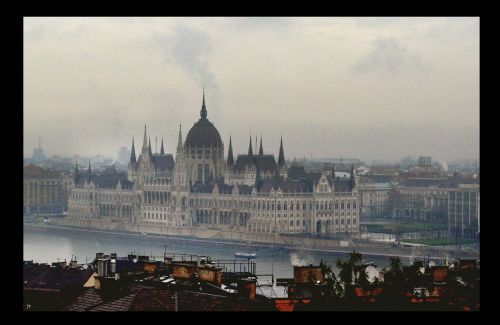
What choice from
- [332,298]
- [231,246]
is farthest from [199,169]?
[332,298]

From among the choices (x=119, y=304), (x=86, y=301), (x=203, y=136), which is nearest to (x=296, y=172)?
(x=203, y=136)

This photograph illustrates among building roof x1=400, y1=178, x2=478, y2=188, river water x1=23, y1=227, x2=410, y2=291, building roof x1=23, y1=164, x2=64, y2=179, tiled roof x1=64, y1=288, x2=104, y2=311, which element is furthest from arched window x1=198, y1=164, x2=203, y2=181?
tiled roof x1=64, y1=288, x2=104, y2=311

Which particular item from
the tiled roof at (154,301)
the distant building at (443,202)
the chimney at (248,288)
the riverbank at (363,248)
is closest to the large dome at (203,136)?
the riverbank at (363,248)

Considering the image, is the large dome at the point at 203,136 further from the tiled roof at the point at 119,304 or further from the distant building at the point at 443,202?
the tiled roof at the point at 119,304

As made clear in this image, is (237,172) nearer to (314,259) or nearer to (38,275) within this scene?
(314,259)

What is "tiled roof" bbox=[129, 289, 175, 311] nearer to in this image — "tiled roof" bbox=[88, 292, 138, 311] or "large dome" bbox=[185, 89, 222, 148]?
"tiled roof" bbox=[88, 292, 138, 311]
